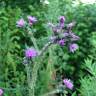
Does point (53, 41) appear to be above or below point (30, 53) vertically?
above

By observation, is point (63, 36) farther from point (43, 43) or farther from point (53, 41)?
point (43, 43)

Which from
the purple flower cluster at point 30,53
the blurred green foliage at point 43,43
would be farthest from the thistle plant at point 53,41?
the blurred green foliage at point 43,43

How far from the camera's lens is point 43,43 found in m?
4.77

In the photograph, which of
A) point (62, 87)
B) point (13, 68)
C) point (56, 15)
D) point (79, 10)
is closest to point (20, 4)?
point (79, 10)

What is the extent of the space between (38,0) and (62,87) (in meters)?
3.41

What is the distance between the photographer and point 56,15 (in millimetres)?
4762

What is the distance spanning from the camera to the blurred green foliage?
13.3 ft

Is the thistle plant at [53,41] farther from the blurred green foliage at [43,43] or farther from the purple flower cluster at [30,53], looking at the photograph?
the blurred green foliage at [43,43]

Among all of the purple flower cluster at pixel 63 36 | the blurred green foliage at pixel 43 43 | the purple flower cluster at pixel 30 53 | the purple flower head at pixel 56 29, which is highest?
the purple flower head at pixel 56 29

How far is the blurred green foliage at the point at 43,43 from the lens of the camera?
4047mm

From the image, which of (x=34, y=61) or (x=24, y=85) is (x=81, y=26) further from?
(x=34, y=61)

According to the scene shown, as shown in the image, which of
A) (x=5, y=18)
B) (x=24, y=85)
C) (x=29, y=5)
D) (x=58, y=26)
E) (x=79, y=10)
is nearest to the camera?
(x=58, y=26)

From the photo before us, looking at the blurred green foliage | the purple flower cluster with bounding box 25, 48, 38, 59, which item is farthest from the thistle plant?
the blurred green foliage

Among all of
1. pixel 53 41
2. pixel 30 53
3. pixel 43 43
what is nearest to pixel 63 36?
pixel 53 41
